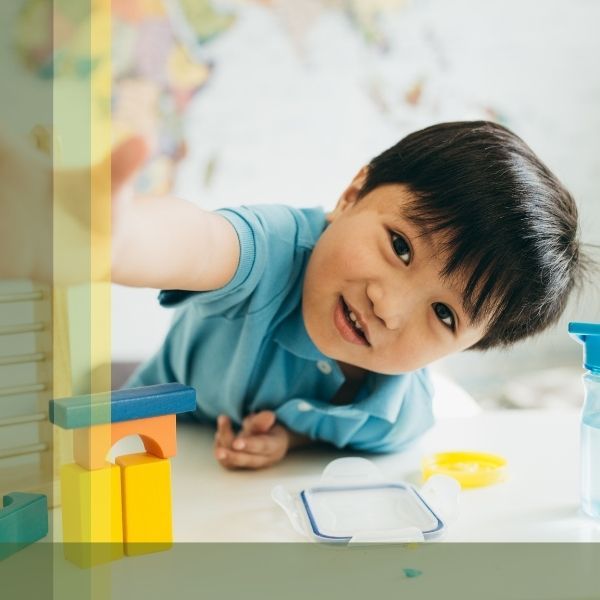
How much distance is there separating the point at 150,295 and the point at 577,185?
645mm

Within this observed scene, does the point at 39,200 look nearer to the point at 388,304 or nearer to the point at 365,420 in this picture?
the point at 388,304

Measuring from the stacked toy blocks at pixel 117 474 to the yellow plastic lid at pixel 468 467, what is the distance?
255 millimetres

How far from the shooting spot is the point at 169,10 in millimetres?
1169

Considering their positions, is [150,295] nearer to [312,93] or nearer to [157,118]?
[157,118]

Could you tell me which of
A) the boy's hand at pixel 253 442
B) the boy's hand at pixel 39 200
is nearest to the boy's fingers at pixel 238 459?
the boy's hand at pixel 253 442

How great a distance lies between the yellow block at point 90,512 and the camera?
0.45 metres

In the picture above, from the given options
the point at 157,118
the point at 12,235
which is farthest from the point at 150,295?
the point at 12,235

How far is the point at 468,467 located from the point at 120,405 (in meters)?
0.34

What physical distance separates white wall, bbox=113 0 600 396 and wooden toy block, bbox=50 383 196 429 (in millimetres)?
768

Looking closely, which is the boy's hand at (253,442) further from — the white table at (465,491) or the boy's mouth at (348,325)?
the boy's mouth at (348,325)

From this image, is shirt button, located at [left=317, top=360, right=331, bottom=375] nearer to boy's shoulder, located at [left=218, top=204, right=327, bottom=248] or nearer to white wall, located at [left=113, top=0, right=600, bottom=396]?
boy's shoulder, located at [left=218, top=204, right=327, bottom=248]

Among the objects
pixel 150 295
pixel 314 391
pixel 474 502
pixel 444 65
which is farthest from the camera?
pixel 444 65

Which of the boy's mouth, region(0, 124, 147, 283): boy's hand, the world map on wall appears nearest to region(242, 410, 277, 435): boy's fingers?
the boy's mouth

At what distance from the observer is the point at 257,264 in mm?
630
